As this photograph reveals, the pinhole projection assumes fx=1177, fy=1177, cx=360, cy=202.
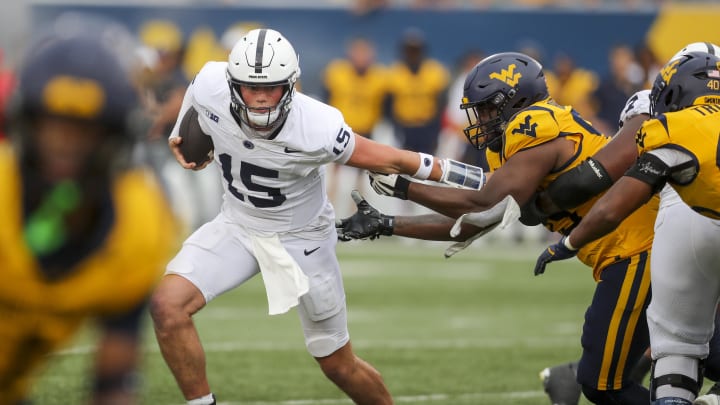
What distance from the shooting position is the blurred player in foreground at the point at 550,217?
16.4 ft

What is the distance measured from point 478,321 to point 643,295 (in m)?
4.48

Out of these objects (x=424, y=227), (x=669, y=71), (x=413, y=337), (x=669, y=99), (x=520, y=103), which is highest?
(x=669, y=71)

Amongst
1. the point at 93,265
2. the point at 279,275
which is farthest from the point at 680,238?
the point at 93,265

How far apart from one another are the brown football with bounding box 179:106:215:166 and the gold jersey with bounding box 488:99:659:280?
1.34 metres

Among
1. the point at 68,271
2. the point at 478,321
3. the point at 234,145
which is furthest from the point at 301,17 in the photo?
the point at 68,271

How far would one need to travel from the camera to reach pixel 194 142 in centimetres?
532

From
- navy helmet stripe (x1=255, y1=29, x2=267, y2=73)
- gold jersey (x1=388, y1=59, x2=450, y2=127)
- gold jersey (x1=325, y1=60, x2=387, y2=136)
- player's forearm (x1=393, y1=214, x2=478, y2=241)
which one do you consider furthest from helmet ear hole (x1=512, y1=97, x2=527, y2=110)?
gold jersey (x1=388, y1=59, x2=450, y2=127)

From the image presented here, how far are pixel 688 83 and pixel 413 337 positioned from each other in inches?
171

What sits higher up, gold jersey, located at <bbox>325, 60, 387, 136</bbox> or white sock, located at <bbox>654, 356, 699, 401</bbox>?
white sock, located at <bbox>654, 356, 699, 401</bbox>

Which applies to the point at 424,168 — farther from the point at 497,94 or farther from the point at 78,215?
the point at 78,215

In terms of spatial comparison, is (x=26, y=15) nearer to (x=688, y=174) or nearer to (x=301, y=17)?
(x=301, y=17)

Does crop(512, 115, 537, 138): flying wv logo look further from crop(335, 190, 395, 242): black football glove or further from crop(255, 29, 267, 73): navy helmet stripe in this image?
crop(255, 29, 267, 73): navy helmet stripe

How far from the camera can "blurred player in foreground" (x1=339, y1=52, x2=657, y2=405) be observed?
4984mm

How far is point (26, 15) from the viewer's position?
15453 mm
